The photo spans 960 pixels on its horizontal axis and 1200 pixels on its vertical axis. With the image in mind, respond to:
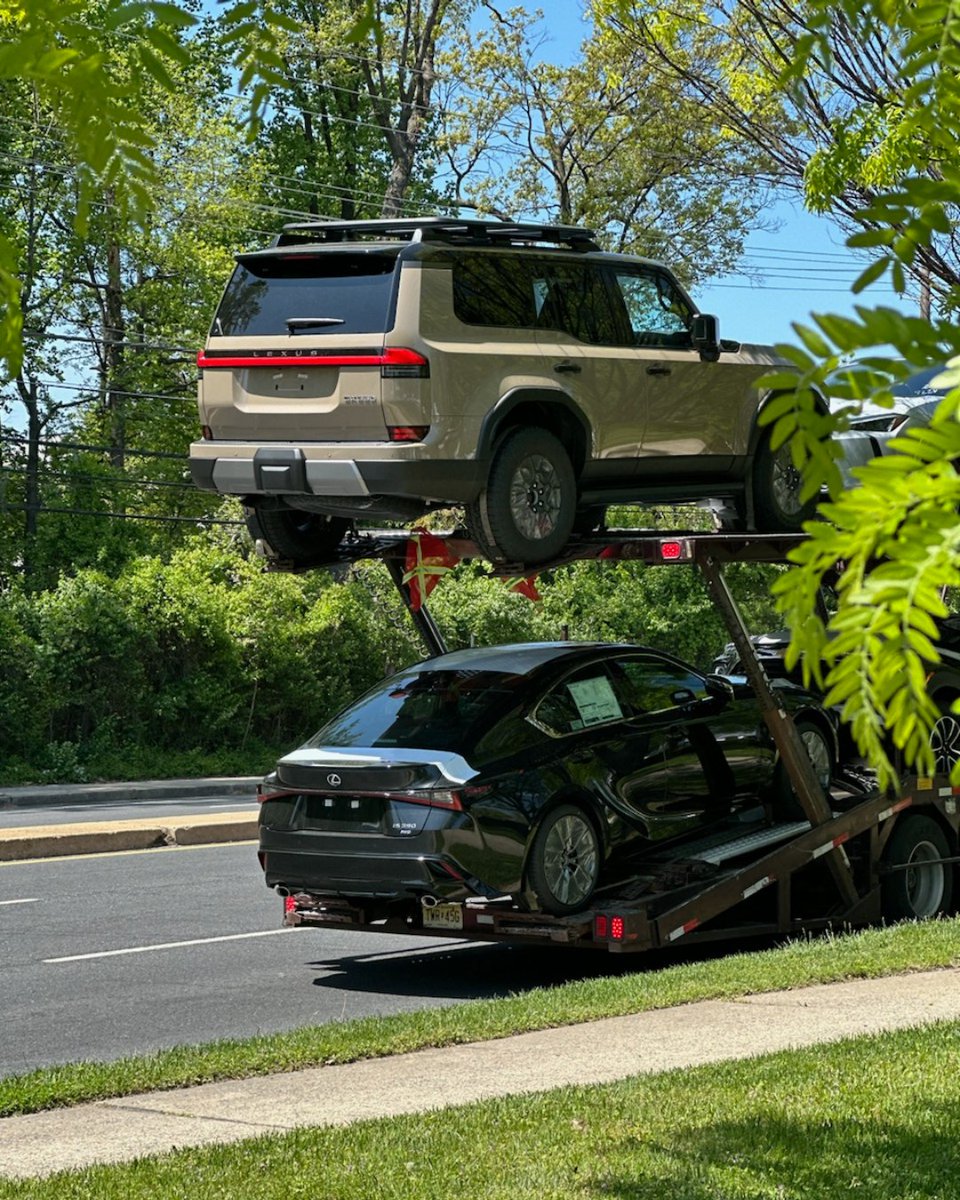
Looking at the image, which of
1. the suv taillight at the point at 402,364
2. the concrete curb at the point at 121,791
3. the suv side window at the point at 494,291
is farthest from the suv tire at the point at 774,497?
the concrete curb at the point at 121,791

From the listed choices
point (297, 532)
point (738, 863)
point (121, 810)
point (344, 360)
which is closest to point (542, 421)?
point (344, 360)

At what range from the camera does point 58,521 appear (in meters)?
36.9

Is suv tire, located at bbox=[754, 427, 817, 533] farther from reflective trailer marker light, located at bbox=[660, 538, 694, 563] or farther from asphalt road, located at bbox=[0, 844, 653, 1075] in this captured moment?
asphalt road, located at bbox=[0, 844, 653, 1075]

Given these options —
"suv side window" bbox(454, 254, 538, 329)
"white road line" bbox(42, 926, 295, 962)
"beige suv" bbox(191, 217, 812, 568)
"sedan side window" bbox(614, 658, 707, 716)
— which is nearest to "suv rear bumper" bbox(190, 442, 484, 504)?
"beige suv" bbox(191, 217, 812, 568)

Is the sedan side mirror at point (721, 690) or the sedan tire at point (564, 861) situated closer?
the sedan tire at point (564, 861)

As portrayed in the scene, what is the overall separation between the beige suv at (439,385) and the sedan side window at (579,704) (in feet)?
3.11

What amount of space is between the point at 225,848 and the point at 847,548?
14.6 meters

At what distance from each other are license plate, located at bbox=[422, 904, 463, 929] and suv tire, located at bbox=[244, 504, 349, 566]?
2403mm

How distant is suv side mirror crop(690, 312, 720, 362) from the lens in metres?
11.3

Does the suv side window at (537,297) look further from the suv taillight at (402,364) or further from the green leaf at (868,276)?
the green leaf at (868,276)

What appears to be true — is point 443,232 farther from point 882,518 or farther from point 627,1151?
point 882,518

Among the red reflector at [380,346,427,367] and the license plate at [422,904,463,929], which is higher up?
the red reflector at [380,346,427,367]

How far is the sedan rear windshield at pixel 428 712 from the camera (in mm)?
10375

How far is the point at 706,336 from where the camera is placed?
11.4 m
